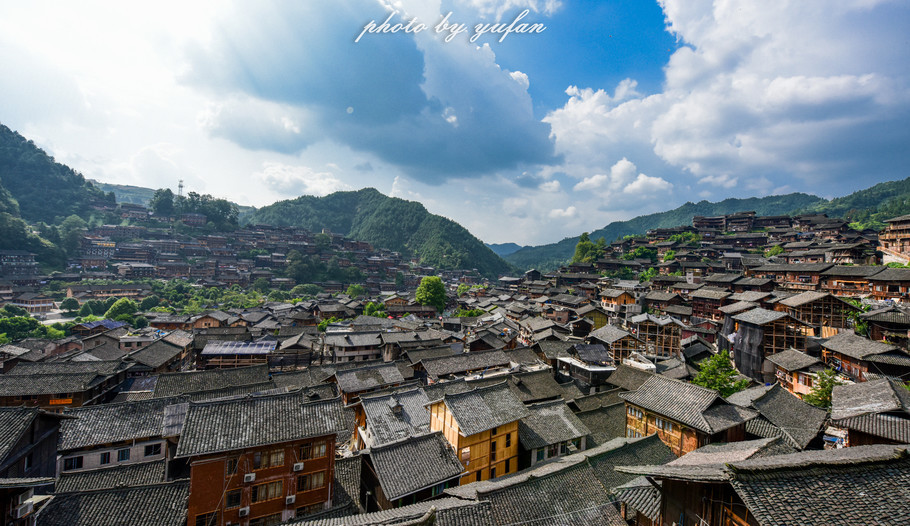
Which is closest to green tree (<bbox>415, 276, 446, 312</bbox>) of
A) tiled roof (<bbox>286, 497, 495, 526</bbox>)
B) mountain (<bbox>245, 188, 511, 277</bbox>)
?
mountain (<bbox>245, 188, 511, 277</bbox>)

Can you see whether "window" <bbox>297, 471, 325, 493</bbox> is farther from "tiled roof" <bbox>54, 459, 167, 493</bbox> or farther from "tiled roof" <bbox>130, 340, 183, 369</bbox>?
"tiled roof" <bbox>130, 340, 183, 369</bbox>

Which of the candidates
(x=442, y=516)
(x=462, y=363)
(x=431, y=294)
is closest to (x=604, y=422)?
(x=462, y=363)

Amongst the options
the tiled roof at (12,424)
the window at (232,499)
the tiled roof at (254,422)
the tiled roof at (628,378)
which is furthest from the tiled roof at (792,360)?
the tiled roof at (12,424)

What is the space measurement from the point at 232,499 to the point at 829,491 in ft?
66.2

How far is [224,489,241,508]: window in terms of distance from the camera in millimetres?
15320

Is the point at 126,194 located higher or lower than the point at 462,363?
higher

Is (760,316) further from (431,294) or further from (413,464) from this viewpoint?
(431,294)

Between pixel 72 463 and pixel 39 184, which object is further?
pixel 39 184

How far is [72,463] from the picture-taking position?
20.6 m

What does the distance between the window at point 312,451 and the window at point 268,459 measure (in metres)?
0.93

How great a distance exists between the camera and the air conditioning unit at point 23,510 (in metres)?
11.9

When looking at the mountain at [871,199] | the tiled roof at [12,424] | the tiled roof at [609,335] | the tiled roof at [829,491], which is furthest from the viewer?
the mountain at [871,199]

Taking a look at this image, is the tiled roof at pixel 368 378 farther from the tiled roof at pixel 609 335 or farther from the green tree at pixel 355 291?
the green tree at pixel 355 291

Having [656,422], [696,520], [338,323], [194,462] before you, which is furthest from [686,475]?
[338,323]
